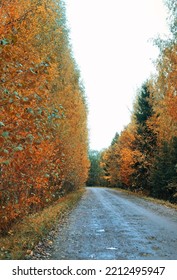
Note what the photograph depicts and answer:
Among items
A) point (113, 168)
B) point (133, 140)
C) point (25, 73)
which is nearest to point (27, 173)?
point (25, 73)

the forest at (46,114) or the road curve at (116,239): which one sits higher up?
the forest at (46,114)

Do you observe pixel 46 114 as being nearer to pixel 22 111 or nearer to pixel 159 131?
pixel 22 111

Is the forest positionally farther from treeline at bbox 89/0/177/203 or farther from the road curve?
the road curve

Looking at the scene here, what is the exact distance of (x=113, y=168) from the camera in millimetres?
→ 59750

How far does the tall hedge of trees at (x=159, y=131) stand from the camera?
17438mm

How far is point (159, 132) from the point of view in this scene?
28.9 m

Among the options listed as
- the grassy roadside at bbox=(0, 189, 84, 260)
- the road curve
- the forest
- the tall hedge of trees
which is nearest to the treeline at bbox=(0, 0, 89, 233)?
the forest

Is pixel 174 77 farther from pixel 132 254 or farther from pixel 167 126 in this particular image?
pixel 132 254

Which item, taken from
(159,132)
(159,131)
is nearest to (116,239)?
(159,131)

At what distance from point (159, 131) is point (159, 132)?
1.28ft

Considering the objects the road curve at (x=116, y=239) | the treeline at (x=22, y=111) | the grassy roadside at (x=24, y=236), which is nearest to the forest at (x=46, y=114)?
the treeline at (x=22, y=111)

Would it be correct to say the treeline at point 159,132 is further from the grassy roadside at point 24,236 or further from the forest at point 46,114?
the grassy roadside at point 24,236

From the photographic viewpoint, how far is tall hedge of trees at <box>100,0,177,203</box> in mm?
17438
